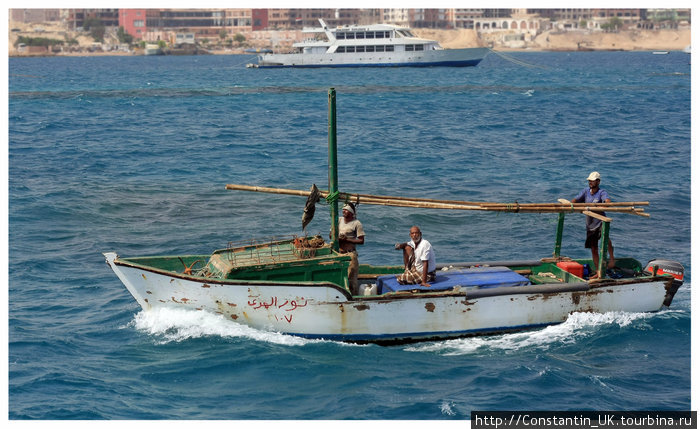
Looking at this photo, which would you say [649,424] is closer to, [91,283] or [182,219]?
[91,283]

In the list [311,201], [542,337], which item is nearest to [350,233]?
[311,201]

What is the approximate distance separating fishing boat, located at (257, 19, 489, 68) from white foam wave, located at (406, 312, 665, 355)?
107 meters

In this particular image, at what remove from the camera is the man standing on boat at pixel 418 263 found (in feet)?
58.2

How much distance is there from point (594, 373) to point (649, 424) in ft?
7.08

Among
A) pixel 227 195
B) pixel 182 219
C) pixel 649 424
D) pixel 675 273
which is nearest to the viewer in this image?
pixel 649 424

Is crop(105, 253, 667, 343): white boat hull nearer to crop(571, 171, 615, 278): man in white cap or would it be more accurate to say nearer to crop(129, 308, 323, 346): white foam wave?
crop(129, 308, 323, 346): white foam wave

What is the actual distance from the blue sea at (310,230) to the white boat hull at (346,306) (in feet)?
0.97

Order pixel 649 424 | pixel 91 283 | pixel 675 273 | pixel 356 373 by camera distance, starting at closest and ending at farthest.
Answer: pixel 649 424
pixel 356 373
pixel 675 273
pixel 91 283

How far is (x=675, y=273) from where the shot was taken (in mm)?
19656

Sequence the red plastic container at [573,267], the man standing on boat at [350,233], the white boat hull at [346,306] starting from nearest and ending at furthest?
the white boat hull at [346,306]
the man standing on boat at [350,233]
the red plastic container at [573,267]

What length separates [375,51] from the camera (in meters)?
125

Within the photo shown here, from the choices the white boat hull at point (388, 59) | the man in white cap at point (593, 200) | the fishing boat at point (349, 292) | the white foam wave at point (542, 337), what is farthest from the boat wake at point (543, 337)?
the white boat hull at point (388, 59)

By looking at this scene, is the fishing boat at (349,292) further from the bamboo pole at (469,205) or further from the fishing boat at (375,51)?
the fishing boat at (375,51)

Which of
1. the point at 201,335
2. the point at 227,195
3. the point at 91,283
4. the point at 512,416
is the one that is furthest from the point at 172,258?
the point at 227,195
